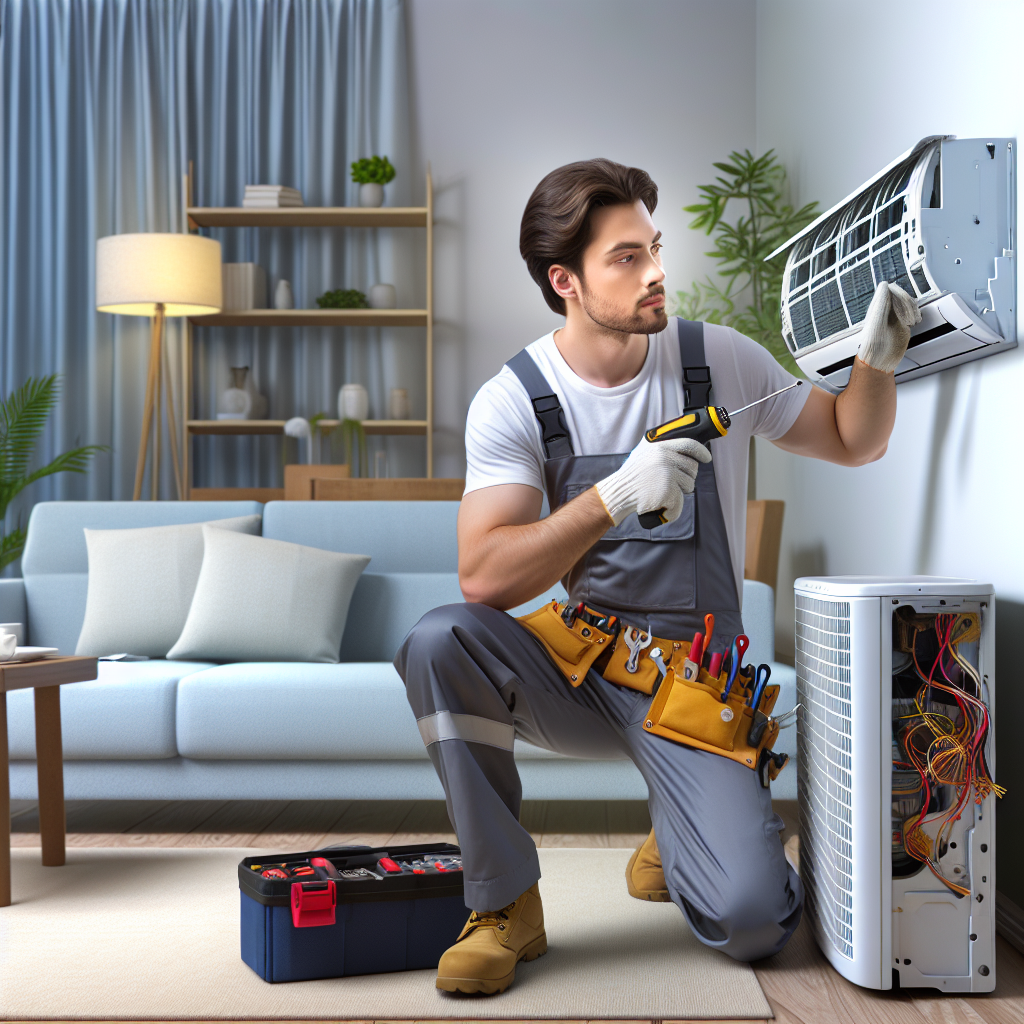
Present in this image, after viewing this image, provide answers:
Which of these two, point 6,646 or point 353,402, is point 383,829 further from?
point 353,402

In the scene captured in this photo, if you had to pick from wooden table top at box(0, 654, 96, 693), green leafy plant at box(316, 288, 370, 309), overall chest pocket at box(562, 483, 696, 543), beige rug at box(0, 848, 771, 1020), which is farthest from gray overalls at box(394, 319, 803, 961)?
green leafy plant at box(316, 288, 370, 309)

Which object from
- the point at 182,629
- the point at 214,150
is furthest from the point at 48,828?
the point at 214,150

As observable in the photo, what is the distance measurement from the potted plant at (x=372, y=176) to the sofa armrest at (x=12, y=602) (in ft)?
8.12

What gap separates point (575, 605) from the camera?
1652mm

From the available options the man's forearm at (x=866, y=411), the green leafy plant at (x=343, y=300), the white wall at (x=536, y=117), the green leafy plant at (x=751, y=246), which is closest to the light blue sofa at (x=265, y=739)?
the man's forearm at (x=866, y=411)

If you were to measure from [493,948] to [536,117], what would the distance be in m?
4.04

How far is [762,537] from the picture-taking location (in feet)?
9.65

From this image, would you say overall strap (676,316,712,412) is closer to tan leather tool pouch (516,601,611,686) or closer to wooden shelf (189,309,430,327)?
tan leather tool pouch (516,601,611,686)

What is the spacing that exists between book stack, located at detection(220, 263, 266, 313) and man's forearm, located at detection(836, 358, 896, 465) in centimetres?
347

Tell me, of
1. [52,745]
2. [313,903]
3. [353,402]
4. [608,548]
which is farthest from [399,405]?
[313,903]

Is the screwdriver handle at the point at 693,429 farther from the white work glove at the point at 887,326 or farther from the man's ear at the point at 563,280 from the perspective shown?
the man's ear at the point at 563,280

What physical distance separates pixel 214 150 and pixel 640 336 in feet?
11.8

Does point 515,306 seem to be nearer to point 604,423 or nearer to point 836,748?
point 604,423

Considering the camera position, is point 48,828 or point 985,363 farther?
point 48,828
